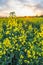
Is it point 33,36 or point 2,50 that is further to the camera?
point 33,36

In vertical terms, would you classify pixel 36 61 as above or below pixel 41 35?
below

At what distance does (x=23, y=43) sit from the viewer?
25.3 feet

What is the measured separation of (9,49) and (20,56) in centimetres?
32

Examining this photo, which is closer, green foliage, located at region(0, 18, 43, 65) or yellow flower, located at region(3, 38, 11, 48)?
yellow flower, located at region(3, 38, 11, 48)

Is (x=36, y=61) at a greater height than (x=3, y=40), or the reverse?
(x=3, y=40)

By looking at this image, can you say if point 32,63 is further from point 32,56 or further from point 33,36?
point 33,36

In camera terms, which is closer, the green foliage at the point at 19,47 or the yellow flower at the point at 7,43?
the yellow flower at the point at 7,43

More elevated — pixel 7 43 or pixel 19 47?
pixel 7 43

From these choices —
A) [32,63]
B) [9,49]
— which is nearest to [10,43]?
[9,49]

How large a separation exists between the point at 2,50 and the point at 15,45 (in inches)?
13.9

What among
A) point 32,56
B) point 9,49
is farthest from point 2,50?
point 32,56

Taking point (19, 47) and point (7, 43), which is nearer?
point (7, 43)

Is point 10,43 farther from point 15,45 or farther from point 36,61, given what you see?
point 36,61

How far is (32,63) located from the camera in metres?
7.55
